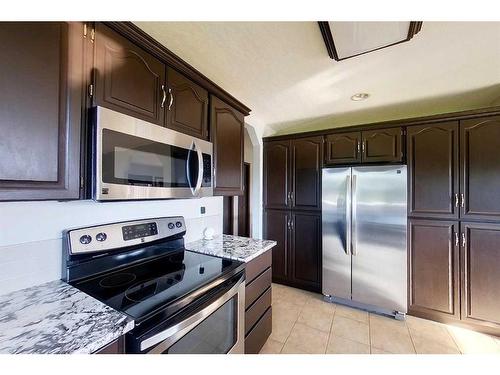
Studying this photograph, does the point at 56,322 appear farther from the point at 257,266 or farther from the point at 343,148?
the point at 343,148

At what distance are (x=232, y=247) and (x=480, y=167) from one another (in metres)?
2.40

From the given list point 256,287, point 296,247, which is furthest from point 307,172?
point 256,287

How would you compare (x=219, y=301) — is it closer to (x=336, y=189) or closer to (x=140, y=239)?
(x=140, y=239)

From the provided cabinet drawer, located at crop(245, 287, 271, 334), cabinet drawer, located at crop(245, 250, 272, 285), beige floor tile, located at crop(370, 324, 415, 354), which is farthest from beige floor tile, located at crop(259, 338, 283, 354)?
beige floor tile, located at crop(370, 324, 415, 354)

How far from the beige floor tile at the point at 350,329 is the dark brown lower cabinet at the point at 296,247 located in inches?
21.0

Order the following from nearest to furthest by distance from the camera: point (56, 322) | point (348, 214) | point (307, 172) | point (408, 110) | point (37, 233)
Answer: point (56, 322) < point (37, 233) < point (348, 214) < point (408, 110) < point (307, 172)

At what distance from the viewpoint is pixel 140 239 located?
4.48ft

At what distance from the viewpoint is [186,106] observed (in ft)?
4.79

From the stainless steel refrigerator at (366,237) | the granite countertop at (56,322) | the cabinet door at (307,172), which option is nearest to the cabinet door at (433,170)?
the stainless steel refrigerator at (366,237)

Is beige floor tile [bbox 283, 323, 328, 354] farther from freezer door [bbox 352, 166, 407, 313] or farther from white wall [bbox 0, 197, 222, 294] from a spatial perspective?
white wall [bbox 0, 197, 222, 294]

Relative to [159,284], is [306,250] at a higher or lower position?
lower

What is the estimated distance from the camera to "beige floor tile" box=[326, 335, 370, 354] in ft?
5.88

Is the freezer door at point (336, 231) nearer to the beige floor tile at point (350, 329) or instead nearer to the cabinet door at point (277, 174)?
the beige floor tile at point (350, 329)
